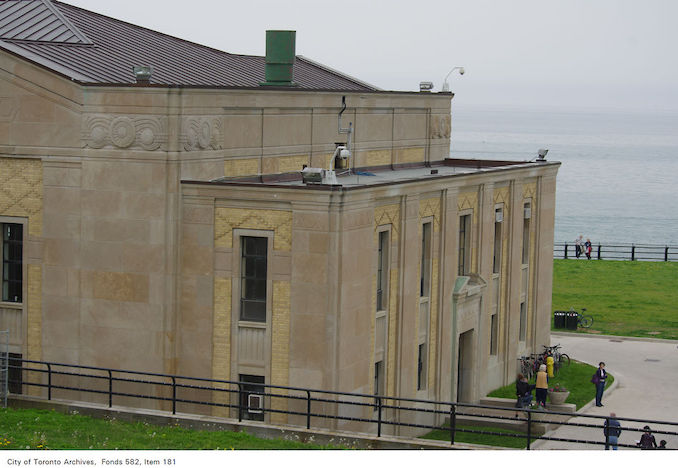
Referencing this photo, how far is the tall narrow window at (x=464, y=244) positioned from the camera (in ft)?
123

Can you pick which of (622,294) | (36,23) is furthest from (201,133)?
(622,294)

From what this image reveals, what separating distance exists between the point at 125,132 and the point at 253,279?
14.8ft

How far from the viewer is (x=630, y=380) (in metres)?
43.1

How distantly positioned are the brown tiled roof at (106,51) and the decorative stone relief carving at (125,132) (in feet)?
3.68

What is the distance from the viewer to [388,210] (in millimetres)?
32156

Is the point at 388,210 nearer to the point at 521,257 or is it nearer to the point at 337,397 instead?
the point at 337,397

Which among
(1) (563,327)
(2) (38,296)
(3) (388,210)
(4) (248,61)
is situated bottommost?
A: (1) (563,327)

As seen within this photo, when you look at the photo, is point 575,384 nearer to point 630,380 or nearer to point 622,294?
point 630,380

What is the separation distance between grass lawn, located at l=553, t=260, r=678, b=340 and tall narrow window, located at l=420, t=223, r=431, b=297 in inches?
764

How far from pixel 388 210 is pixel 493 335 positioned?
9867mm

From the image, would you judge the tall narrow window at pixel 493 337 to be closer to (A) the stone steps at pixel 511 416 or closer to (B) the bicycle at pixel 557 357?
(A) the stone steps at pixel 511 416

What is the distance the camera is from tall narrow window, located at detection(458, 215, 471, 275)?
37.5 meters

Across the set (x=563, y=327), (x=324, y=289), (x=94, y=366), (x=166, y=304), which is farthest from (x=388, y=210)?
(x=563, y=327)

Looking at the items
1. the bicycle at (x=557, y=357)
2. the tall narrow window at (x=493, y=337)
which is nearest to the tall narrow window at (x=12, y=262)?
the tall narrow window at (x=493, y=337)
